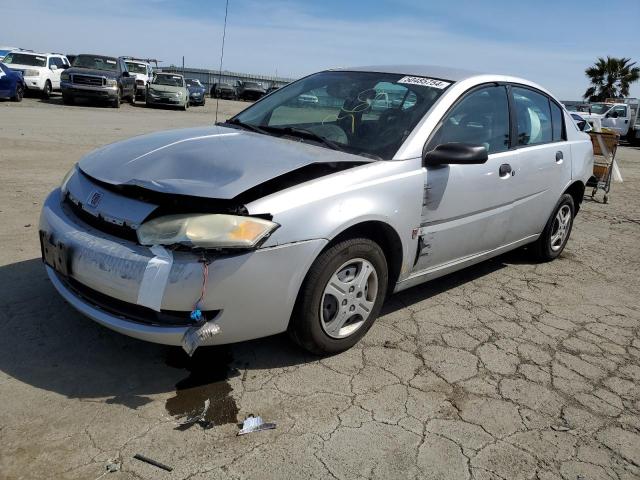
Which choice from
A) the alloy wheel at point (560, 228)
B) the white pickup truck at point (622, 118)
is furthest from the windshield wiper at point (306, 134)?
the white pickup truck at point (622, 118)

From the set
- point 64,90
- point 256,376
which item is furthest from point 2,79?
point 256,376

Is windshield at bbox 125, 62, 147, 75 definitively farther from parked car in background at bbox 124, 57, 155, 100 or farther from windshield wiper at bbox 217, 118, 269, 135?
windshield wiper at bbox 217, 118, 269, 135

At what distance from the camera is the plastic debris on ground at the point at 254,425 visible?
2.48 m

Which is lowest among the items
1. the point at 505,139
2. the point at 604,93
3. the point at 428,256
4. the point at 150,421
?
the point at 150,421

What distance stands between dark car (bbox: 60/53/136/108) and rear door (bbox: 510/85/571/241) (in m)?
18.1

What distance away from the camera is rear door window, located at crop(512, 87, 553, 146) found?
4.34 meters

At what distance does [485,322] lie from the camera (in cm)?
385

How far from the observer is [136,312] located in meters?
2.68

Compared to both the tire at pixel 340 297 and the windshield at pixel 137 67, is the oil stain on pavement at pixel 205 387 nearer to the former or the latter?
the tire at pixel 340 297

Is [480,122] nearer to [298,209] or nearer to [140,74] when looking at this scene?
[298,209]

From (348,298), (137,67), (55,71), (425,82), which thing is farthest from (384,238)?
(137,67)

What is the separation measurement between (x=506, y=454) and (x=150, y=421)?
1.60 meters

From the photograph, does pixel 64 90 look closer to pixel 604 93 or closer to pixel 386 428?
pixel 386 428

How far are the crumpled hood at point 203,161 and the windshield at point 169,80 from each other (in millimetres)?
21976
